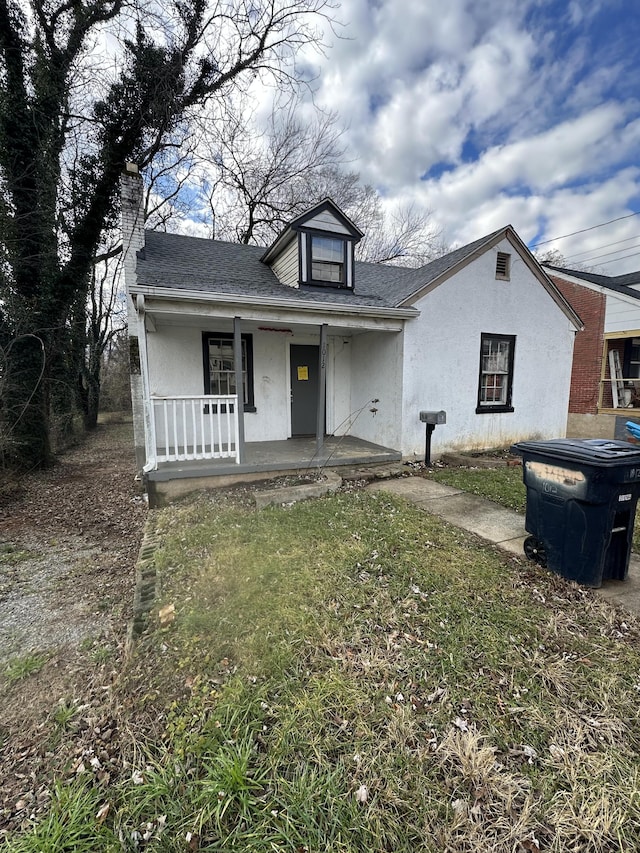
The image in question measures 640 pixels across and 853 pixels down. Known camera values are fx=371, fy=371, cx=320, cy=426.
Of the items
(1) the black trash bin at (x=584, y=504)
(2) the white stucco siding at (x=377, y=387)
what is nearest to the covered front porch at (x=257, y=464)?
(2) the white stucco siding at (x=377, y=387)

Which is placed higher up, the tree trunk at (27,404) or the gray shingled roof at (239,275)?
the gray shingled roof at (239,275)

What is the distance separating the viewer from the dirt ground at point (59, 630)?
1942 mm

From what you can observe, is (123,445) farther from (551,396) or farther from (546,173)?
(546,173)

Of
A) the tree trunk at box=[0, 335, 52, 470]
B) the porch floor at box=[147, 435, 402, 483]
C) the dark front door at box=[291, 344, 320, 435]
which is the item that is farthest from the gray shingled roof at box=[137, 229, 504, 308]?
the tree trunk at box=[0, 335, 52, 470]

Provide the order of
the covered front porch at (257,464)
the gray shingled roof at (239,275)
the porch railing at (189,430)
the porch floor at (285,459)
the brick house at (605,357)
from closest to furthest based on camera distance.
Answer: the covered front porch at (257,464)
the porch floor at (285,459)
the gray shingled roof at (239,275)
the porch railing at (189,430)
the brick house at (605,357)

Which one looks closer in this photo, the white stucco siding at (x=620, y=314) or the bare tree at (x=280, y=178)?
the white stucco siding at (x=620, y=314)

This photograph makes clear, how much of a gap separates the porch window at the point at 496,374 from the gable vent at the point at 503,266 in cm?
131

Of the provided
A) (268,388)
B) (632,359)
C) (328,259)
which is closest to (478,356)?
(328,259)

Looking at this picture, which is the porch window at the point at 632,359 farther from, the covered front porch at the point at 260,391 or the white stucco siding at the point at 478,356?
the covered front porch at the point at 260,391

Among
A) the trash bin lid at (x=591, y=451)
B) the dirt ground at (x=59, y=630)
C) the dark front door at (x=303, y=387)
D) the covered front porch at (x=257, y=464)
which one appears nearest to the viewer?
the dirt ground at (x=59, y=630)

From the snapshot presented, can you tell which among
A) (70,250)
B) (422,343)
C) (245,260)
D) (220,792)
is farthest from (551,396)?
(70,250)

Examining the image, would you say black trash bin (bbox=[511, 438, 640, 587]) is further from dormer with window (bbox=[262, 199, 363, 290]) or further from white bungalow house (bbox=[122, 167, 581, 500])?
dormer with window (bbox=[262, 199, 363, 290])

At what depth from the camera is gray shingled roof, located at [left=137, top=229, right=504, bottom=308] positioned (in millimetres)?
6254

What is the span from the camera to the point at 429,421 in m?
7.11
